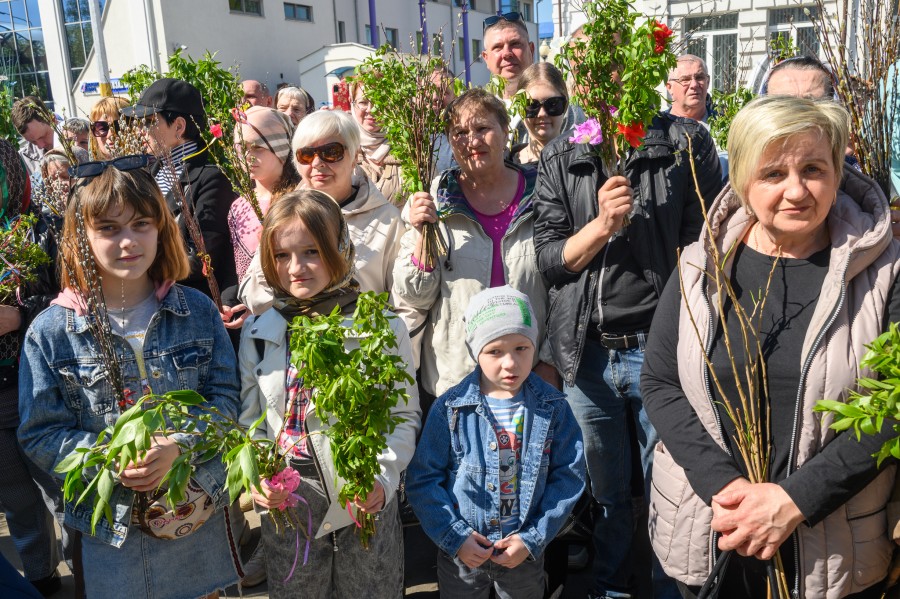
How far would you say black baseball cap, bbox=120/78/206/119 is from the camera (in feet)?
13.8

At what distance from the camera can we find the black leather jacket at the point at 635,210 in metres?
2.96

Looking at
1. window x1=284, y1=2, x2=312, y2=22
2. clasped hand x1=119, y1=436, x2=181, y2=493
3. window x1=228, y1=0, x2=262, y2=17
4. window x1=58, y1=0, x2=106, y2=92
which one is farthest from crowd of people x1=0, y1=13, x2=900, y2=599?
window x1=284, y1=2, x2=312, y2=22

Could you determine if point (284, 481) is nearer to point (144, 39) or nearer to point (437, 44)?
point (437, 44)

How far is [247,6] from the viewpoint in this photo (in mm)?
30062

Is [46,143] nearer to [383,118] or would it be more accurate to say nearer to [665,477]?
[383,118]

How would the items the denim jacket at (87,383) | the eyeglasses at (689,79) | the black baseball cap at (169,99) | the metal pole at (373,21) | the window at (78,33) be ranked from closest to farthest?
1. the denim jacket at (87,383)
2. the black baseball cap at (169,99)
3. the eyeglasses at (689,79)
4. the window at (78,33)
5. the metal pole at (373,21)

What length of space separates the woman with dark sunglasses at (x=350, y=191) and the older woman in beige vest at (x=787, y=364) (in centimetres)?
154

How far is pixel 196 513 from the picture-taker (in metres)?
2.56

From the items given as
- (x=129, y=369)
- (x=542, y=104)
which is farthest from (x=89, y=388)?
(x=542, y=104)

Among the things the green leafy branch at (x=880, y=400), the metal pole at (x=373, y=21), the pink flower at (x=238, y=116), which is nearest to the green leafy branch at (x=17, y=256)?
the pink flower at (x=238, y=116)

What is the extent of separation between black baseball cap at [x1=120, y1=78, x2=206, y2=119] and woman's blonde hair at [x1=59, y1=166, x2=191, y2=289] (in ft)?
5.36

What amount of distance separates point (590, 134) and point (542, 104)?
124cm

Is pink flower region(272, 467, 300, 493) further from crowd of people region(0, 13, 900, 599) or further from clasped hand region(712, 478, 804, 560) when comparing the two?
clasped hand region(712, 478, 804, 560)

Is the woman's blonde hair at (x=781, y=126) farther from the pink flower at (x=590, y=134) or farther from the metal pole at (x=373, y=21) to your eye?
the metal pole at (x=373, y=21)
